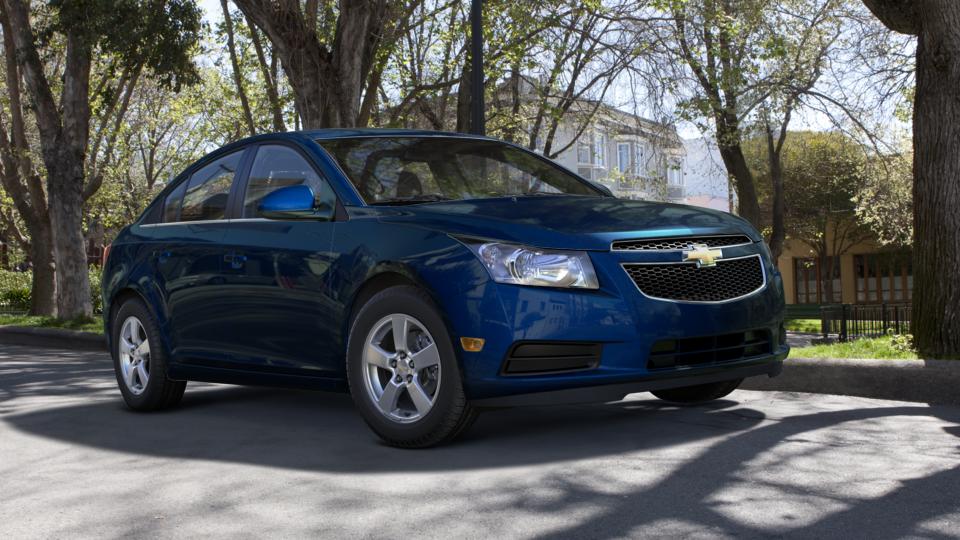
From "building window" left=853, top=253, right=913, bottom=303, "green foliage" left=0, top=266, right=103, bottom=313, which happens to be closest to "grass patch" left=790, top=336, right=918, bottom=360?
"green foliage" left=0, top=266, right=103, bottom=313

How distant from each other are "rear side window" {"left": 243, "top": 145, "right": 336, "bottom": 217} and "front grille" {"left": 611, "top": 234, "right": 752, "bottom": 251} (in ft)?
5.78

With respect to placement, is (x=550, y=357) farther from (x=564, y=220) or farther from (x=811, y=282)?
(x=811, y=282)

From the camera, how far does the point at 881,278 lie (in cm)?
5728

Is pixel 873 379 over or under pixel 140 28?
under

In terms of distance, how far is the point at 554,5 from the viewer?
2052 centimetres

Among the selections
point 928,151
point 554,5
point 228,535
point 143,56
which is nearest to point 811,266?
point 554,5

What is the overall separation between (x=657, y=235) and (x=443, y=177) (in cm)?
150

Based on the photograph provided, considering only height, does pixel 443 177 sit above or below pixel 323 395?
above

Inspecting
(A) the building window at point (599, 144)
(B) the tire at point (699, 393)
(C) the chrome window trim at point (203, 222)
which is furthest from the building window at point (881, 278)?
(C) the chrome window trim at point (203, 222)

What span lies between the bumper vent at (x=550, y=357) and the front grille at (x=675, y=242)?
49cm

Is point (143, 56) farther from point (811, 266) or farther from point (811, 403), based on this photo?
point (811, 266)

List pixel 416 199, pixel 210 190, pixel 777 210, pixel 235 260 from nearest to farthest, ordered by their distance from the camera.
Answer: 1. pixel 416 199
2. pixel 235 260
3. pixel 210 190
4. pixel 777 210

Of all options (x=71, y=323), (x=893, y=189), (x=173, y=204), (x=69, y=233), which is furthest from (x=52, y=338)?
(x=893, y=189)

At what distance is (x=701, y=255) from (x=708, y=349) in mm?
456
